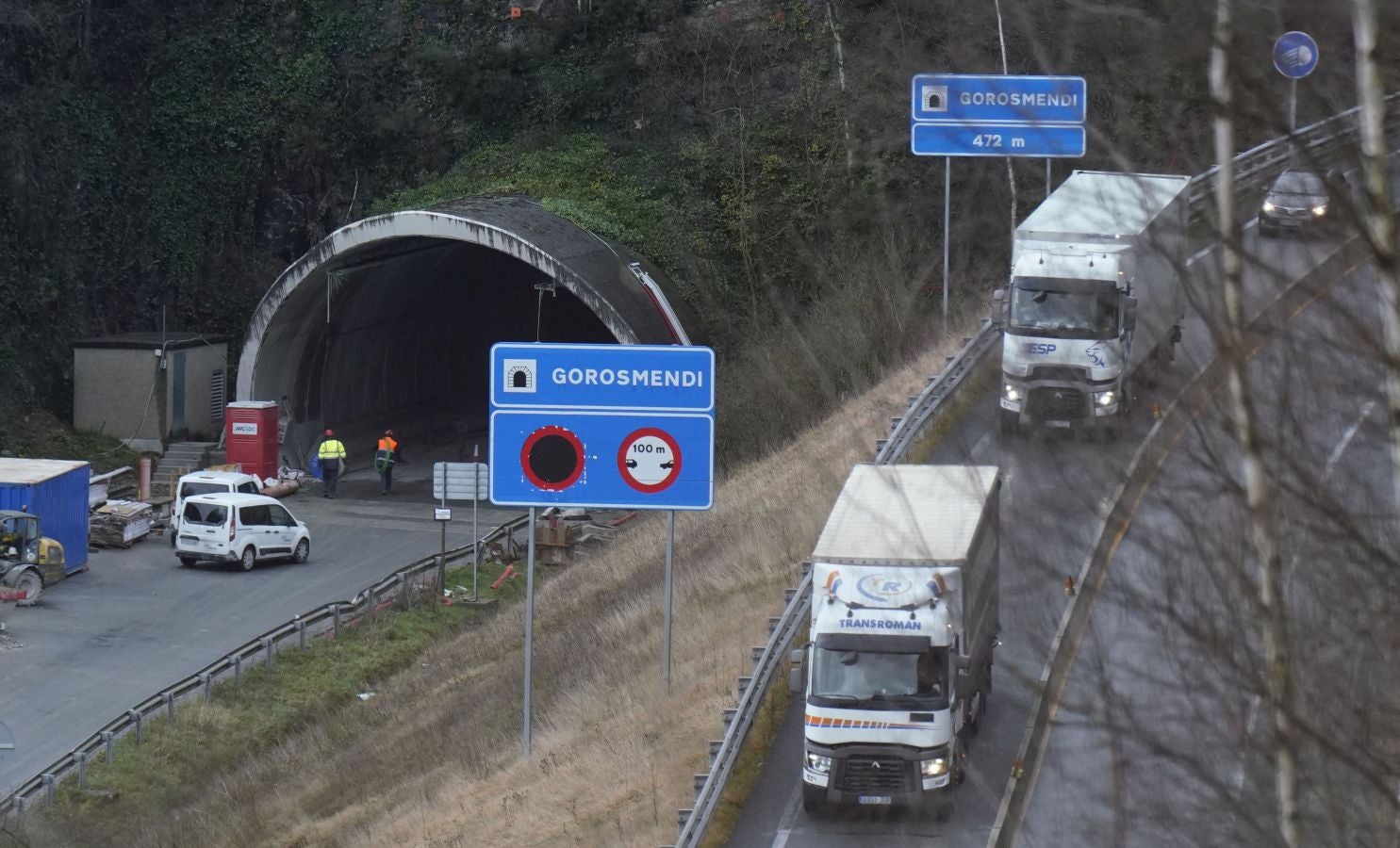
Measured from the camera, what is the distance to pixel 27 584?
91.4 feet

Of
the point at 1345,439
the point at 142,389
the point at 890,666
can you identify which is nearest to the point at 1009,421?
the point at 890,666

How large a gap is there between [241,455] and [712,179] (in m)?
13.9

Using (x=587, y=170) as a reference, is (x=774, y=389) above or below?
below

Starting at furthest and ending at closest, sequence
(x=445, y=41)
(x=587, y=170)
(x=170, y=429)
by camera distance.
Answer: (x=445, y=41) → (x=587, y=170) → (x=170, y=429)

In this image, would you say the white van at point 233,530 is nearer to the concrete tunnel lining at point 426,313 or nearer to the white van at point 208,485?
the white van at point 208,485

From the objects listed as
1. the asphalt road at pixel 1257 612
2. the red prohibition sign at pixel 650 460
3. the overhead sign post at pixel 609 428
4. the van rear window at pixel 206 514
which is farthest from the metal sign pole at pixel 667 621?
the van rear window at pixel 206 514

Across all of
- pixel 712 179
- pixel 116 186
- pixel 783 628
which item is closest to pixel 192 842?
pixel 783 628

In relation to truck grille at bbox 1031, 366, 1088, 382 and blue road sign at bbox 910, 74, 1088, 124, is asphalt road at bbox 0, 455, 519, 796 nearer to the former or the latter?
truck grille at bbox 1031, 366, 1088, 382

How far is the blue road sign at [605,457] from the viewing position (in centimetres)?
1587

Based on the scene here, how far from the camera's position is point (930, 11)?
37.3 m

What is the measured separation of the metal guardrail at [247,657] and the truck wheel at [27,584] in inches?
171

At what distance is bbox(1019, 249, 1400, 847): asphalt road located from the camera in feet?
14.7

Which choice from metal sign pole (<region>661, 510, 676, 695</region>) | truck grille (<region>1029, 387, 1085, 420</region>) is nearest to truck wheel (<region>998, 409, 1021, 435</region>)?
truck grille (<region>1029, 387, 1085, 420</region>)

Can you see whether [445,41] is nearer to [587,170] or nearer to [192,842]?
[587,170]
